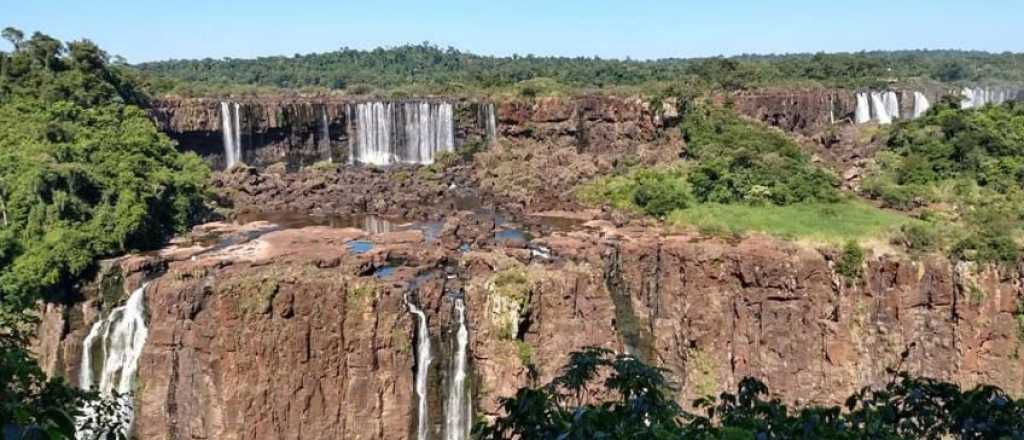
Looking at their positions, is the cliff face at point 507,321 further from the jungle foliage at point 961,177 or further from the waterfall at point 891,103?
the waterfall at point 891,103

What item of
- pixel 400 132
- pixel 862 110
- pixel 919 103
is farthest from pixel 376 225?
pixel 919 103

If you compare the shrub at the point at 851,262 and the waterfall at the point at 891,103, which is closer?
the shrub at the point at 851,262

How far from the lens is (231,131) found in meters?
44.4

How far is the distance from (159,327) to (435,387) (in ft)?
23.8

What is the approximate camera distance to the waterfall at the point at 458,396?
890 inches

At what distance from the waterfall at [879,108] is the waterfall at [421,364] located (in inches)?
1814

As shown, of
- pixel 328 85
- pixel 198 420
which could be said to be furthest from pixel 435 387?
pixel 328 85

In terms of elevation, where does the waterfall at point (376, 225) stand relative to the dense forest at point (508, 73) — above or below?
below

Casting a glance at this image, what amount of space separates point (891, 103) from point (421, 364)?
4859 cm

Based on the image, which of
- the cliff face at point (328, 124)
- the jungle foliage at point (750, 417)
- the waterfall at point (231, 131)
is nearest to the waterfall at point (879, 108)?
the cliff face at point (328, 124)

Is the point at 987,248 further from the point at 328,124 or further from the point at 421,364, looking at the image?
the point at 328,124

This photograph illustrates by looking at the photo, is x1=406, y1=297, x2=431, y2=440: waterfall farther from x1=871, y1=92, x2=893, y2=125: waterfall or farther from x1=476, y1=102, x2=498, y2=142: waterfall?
x1=871, y1=92, x2=893, y2=125: waterfall

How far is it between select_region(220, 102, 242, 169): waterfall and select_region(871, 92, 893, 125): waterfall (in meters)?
41.4

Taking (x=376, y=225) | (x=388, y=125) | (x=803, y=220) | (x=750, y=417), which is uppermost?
(x=388, y=125)
